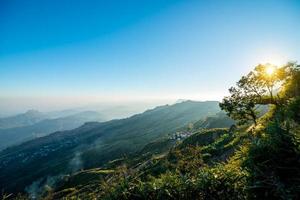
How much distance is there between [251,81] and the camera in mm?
62656

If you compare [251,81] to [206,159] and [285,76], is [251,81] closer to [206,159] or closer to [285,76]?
[285,76]

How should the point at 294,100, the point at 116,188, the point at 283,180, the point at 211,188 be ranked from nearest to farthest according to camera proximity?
1. the point at 283,180
2. the point at 211,188
3. the point at 116,188
4. the point at 294,100

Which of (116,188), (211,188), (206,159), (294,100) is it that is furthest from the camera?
(206,159)

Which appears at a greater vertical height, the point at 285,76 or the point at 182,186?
the point at 285,76

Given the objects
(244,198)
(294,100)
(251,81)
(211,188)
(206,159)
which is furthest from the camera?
(251,81)

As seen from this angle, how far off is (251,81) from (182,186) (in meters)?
54.2

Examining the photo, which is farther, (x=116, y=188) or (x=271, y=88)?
(x=271, y=88)

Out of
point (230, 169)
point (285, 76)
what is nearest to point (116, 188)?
point (230, 169)

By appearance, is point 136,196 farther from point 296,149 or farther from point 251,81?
point 251,81

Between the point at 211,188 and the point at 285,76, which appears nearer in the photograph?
the point at 211,188

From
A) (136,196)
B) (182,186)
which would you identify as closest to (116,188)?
(136,196)

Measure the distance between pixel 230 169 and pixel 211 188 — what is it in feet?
5.32

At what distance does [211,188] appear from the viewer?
13977 millimetres

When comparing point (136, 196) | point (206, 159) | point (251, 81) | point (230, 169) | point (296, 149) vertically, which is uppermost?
point (251, 81)
